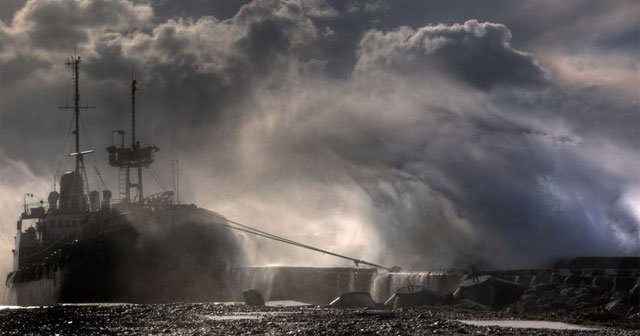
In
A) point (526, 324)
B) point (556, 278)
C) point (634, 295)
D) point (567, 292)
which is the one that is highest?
point (556, 278)

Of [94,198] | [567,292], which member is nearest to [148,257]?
[94,198]

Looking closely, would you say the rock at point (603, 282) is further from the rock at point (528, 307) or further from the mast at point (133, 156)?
the mast at point (133, 156)

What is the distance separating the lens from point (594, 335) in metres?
38.8

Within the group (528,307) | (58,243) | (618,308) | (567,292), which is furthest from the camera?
(58,243)

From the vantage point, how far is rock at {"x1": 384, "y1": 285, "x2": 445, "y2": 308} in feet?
194

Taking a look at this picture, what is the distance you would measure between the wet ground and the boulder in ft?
5.79

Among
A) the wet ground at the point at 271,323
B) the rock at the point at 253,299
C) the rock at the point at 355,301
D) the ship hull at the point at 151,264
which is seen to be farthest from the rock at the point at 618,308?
the ship hull at the point at 151,264

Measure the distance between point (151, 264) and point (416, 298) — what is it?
3439 centimetres

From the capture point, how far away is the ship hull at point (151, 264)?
86188 millimetres

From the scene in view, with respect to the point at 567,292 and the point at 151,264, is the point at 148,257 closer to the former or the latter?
the point at 151,264

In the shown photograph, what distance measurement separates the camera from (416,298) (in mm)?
59625

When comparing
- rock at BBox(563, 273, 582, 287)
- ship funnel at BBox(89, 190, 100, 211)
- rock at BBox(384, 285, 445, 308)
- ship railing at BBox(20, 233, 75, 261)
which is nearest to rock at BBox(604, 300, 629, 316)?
rock at BBox(563, 273, 582, 287)

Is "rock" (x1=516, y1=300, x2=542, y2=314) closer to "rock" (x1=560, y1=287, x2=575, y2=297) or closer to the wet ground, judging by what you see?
the wet ground

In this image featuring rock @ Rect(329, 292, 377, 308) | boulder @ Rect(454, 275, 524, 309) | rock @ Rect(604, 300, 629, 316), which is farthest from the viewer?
Result: rock @ Rect(329, 292, 377, 308)
